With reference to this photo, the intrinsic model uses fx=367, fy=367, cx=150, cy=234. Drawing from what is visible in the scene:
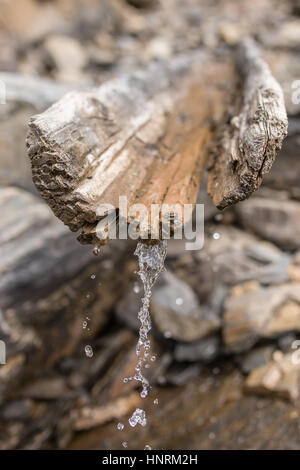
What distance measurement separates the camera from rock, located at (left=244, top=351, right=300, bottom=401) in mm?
3430

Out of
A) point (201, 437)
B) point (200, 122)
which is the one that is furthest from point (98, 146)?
point (201, 437)

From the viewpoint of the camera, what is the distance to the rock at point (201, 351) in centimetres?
393

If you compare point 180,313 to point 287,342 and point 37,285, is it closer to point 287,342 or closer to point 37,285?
point 287,342

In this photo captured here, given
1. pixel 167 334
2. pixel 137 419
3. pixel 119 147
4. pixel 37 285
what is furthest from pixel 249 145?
pixel 167 334

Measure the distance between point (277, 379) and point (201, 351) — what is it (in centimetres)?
79

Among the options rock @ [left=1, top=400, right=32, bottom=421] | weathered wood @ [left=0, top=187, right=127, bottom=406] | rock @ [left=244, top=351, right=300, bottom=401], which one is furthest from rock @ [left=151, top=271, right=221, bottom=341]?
rock @ [left=1, top=400, right=32, bottom=421]

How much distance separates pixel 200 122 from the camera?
2.49 meters

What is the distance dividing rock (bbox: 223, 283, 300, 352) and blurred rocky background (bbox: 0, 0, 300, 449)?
1 cm

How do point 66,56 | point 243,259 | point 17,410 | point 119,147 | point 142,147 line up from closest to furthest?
1. point 119,147
2. point 142,147
3. point 17,410
4. point 243,259
5. point 66,56

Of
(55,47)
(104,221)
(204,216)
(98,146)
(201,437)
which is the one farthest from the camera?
(55,47)

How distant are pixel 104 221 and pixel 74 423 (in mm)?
2769

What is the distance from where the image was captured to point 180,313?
3904 mm

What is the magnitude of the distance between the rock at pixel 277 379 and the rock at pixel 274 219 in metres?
1.25
